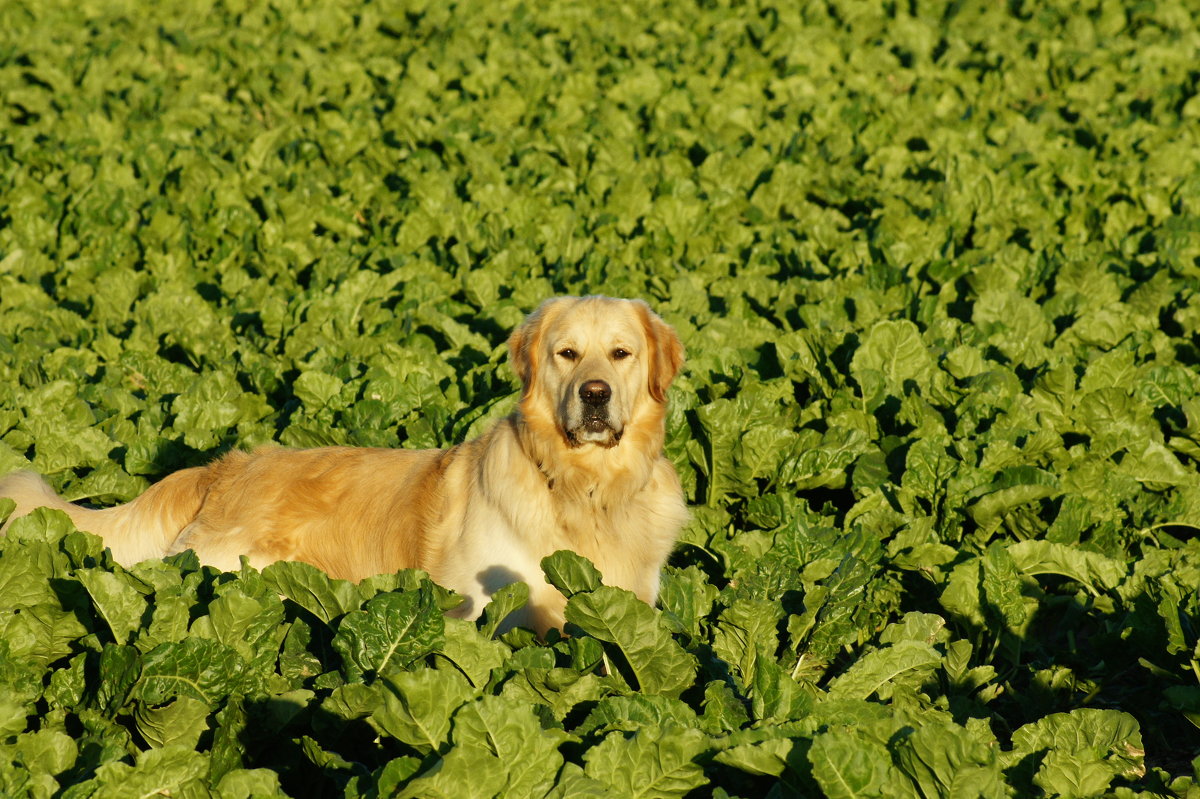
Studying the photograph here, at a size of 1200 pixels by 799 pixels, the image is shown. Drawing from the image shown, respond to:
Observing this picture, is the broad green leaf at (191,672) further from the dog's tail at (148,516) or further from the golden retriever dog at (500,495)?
the dog's tail at (148,516)

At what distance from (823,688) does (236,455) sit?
249 cm

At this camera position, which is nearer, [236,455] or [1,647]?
[1,647]

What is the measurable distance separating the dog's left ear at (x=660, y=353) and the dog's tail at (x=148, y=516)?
1825 millimetres

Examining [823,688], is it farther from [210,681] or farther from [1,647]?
[1,647]

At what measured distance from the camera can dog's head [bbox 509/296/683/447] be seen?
4715 mm

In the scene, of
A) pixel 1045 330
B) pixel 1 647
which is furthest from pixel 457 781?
pixel 1045 330

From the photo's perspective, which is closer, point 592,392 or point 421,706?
point 421,706

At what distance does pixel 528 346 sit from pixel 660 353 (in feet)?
1.72

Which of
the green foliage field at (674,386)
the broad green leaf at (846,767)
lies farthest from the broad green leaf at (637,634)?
the broad green leaf at (846,767)

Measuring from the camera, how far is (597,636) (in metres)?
3.48

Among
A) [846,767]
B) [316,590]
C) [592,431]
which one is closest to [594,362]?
[592,431]

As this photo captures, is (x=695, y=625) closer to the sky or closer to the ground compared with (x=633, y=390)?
closer to the ground

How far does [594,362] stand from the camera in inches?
191

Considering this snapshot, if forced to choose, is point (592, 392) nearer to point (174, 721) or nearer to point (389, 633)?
point (389, 633)
